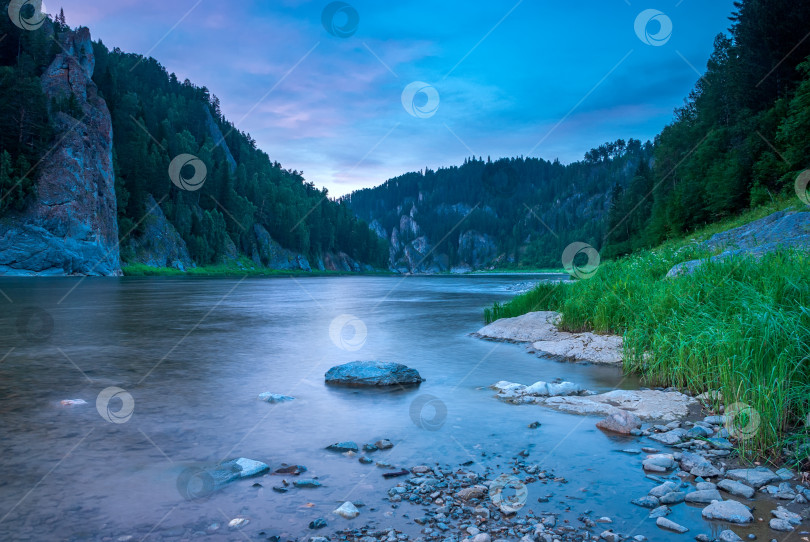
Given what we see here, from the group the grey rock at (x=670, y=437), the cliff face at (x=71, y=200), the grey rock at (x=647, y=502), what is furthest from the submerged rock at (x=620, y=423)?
the cliff face at (x=71, y=200)

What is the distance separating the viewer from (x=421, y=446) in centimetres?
764

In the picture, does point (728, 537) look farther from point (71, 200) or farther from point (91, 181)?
point (91, 181)

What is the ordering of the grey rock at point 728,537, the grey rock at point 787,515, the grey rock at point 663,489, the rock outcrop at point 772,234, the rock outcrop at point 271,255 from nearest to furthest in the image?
the grey rock at point 728,537 → the grey rock at point 787,515 → the grey rock at point 663,489 → the rock outcrop at point 772,234 → the rock outcrop at point 271,255

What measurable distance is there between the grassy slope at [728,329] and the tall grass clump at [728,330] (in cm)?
2

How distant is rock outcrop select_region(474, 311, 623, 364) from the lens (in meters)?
15.3

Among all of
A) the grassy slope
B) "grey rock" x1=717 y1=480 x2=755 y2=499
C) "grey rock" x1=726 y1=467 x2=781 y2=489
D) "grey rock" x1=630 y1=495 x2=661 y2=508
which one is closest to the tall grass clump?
the grassy slope

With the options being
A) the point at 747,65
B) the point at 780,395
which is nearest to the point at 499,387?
the point at 780,395

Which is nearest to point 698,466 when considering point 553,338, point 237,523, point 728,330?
point 728,330

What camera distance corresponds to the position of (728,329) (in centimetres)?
937

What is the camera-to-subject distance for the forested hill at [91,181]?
77625 millimetres

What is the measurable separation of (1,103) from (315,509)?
10566 cm

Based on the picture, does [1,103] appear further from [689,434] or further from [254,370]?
[689,434]

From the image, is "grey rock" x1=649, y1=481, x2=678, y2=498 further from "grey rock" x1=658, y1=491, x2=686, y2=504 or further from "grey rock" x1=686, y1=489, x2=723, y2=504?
"grey rock" x1=686, y1=489, x2=723, y2=504

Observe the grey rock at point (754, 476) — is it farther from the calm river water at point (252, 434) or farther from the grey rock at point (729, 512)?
the calm river water at point (252, 434)
